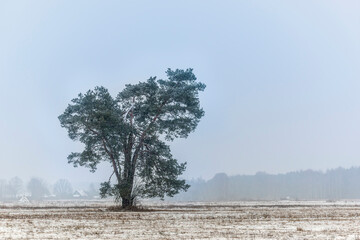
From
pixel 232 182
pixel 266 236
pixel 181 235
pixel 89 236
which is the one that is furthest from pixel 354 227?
pixel 232 182

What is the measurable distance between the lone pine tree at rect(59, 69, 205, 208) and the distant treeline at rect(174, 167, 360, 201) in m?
91.4

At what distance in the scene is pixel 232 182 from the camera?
160000 millimetres

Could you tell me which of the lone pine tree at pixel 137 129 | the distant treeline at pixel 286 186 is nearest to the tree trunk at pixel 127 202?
the lone pine tree at pixel 137 129

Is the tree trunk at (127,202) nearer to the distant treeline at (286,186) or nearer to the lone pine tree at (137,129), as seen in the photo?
the lone pine tree at (137,129)

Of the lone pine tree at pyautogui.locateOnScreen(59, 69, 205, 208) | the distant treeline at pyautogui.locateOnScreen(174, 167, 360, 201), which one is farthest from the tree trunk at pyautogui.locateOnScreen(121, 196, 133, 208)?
the distant treeline at pyautogui.locateOnScreen(174, 167, 360, 201)

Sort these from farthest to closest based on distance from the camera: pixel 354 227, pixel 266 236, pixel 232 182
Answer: pixel 232 182
pixel 354 227
pixel 266 236

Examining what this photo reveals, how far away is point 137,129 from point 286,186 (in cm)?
12386

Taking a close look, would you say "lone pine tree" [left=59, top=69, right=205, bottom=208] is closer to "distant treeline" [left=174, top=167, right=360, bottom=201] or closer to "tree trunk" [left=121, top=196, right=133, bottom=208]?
"tree trunk" [left=121, top=196, right=133, bottom=208]

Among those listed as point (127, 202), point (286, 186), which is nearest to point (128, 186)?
point (127, 202)

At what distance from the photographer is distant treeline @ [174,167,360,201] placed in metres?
151

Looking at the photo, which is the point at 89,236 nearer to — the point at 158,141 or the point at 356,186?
the point at 158,141

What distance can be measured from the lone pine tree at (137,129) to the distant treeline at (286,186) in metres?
91.4

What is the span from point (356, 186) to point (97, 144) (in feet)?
417

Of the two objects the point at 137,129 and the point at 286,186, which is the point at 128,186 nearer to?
the point at 137,129
